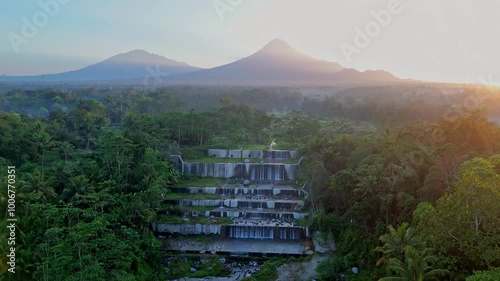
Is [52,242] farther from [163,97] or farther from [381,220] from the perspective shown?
[163,97]

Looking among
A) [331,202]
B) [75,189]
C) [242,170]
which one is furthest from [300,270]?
[242,170]

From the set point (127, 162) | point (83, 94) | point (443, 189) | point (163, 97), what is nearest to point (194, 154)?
point (127, 162)

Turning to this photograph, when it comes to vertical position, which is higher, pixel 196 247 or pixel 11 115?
pixel 11 115

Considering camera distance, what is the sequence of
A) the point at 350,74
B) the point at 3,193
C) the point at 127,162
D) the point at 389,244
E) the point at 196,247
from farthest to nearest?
the point at 350,74, the point at 127,162, the point at 196,247, the point at 3,193, the point at 389,244

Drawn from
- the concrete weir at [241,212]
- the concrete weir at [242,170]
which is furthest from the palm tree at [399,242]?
the concrete weir at [242,170]

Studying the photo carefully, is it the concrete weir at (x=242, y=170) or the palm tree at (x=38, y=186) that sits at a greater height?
the palm tree at (x=38, y=186)

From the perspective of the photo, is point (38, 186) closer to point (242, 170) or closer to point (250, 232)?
point (250, 232)

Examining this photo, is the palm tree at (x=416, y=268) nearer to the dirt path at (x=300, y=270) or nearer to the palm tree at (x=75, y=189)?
the dirt path at (x=300, y=270)
